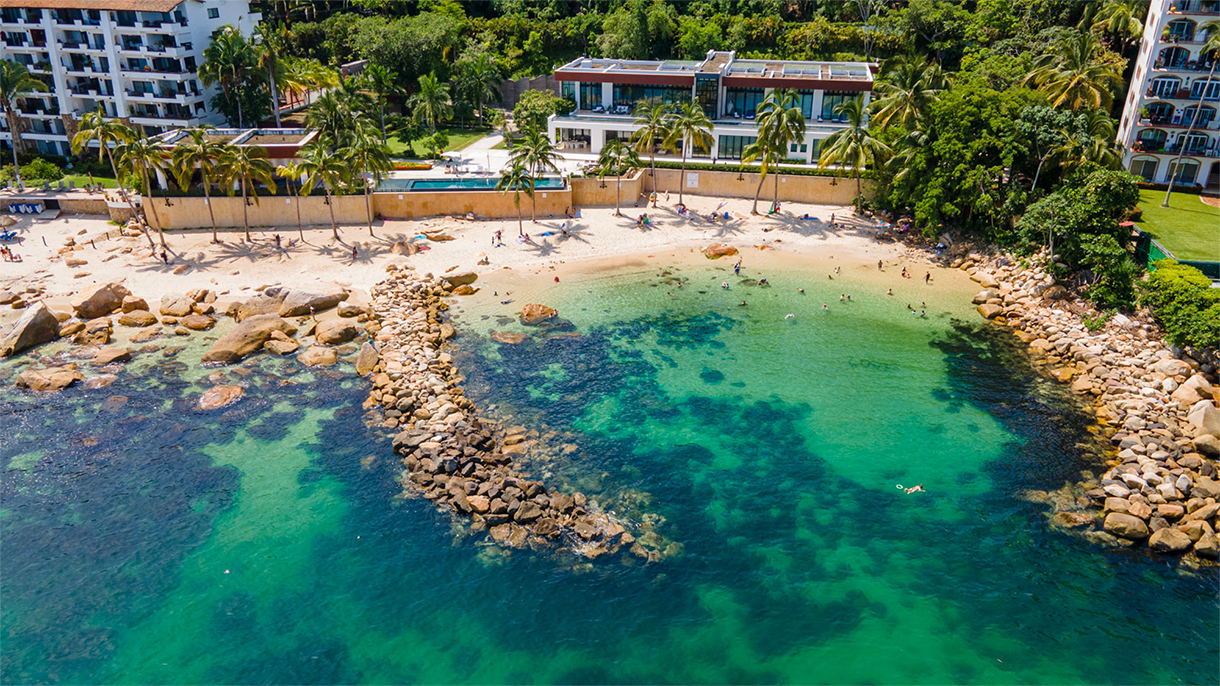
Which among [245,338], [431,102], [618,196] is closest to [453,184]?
[618,196]

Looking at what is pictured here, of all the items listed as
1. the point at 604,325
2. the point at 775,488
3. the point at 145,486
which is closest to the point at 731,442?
the point at 775,488

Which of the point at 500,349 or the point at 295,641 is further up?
the point at 500,349

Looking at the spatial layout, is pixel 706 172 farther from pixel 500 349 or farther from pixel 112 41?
pixel 112 41

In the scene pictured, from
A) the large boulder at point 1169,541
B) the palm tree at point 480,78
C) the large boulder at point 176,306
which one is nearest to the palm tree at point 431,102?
the palm tree at point 480,78

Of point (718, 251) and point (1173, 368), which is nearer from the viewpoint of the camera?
point (1173, 368)

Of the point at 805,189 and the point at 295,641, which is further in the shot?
the point at 805,189

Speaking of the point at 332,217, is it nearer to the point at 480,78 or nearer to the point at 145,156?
the point at 145,156
